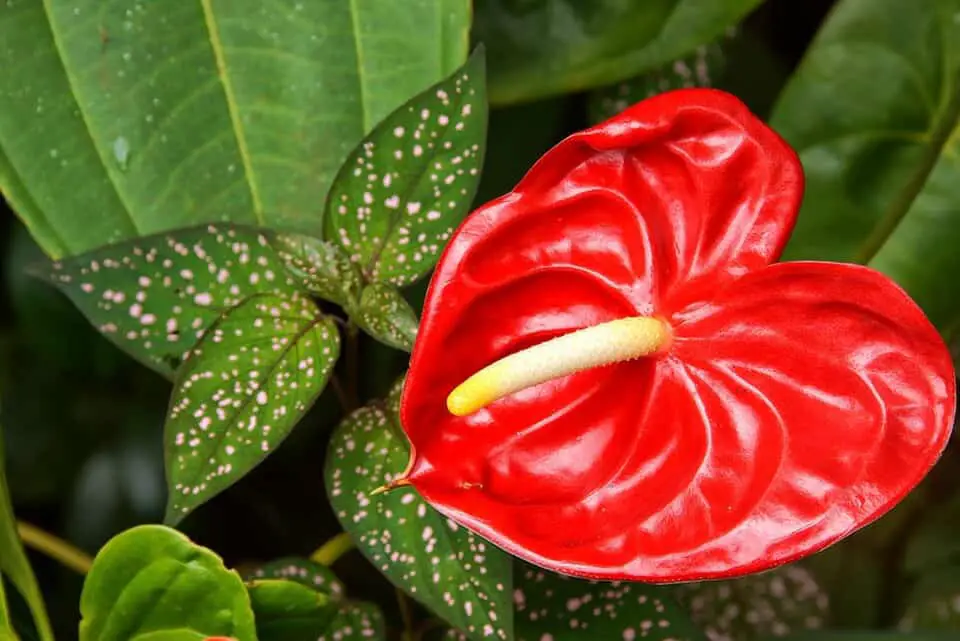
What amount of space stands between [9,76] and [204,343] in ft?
0.75

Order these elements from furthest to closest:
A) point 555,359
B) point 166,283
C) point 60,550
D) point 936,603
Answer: point 936,603, point 60,550, point 166,283, point 555,359

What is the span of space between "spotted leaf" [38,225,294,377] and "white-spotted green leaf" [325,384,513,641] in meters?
0.12

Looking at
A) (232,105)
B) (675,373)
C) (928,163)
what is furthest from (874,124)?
(232,105)

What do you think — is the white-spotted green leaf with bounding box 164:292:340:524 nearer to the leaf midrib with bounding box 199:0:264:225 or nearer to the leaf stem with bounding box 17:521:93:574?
the leaf midrib with bounding box 199:0:264:225

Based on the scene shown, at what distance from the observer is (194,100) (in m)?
0.64

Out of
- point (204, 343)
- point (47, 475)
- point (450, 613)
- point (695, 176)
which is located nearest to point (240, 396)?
point (204, 343)

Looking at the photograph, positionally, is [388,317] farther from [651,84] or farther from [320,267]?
[651,84]

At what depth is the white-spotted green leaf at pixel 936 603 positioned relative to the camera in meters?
0.87

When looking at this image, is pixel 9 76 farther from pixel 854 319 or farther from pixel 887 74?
pixel 887 74

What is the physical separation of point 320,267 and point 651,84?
14.7 inches

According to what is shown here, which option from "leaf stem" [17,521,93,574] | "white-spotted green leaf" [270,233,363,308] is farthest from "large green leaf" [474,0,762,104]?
"leaf stem" [17,521,93,574]

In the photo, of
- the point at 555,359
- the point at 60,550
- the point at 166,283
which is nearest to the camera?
the point at 555,359

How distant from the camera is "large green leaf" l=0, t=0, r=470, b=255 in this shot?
617 millimetres

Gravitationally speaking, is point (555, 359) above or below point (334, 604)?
above
